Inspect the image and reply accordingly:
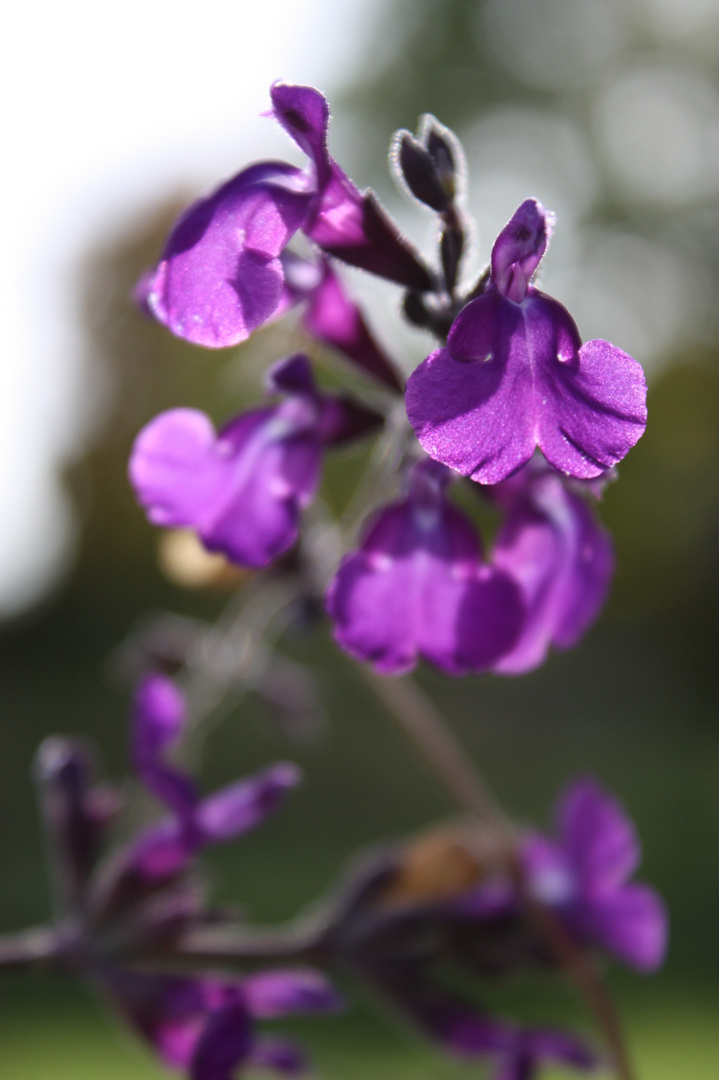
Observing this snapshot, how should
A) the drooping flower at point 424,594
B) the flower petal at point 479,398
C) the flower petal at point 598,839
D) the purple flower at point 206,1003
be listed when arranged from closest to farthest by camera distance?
1. the flower petal at point 479,398
2. the drooping flower at point 424,594
3. the purple flower at point 206,1003
4. the flower petal at point 598,839

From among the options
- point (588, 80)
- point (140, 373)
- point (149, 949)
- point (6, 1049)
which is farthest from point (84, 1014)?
point (588, 80)

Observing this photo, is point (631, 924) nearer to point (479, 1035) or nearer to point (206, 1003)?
point (479, 1035)

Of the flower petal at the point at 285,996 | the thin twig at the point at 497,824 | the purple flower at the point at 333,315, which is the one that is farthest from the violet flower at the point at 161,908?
the purple flower at the point at 333,315

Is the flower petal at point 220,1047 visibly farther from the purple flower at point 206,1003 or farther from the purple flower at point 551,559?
the purple flower at point 551,559

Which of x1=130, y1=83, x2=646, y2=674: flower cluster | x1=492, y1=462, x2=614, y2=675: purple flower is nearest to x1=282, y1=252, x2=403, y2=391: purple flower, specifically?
x1=130, y1=83, x2=646, y2=674: flower cluster

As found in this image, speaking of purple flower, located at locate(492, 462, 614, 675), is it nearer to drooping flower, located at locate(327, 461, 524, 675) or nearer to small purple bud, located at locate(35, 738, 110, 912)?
drooping flower, located at locate(327, 461, 524, 675)

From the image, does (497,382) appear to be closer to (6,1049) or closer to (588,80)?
(6,1049)

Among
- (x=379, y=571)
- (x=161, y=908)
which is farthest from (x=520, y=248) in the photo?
(x=161, y=908)
